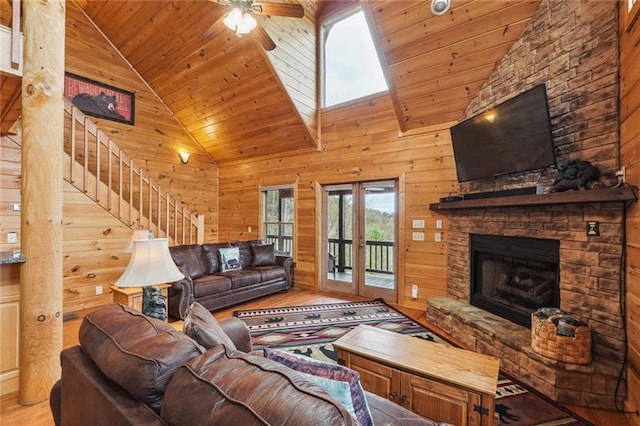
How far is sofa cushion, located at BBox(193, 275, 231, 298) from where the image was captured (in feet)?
13.2

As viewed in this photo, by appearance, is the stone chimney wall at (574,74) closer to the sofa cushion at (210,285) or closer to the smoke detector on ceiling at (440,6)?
the smoke detector on ceiling at (440,6)

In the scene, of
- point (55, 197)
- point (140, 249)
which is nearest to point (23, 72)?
point (55, 197)

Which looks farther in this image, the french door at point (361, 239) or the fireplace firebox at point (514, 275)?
the french door at point (361, 239)

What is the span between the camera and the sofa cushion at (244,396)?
672 mm

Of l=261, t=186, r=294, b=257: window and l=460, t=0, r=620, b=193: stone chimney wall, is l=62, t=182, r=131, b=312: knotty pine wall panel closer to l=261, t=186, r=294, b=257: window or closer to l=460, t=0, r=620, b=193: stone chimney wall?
l=261, t=186, r=294, b=257: window

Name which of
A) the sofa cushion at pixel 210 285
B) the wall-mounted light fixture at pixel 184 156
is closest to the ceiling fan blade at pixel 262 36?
the sofa cushion at pixel 210 285

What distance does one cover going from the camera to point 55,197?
2240 millimetres

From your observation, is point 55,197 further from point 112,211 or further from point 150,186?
→ point 150,186

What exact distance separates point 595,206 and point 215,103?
549cm

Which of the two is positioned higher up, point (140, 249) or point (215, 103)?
point (215, 103)

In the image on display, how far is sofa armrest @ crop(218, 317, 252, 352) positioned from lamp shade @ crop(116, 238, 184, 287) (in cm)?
45

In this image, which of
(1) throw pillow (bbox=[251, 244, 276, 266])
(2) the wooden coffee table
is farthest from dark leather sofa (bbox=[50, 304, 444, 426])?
(1) throw pillow (bbox=[251, 244, 276, 266])

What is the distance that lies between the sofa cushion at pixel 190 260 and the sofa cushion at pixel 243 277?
37 centimetres

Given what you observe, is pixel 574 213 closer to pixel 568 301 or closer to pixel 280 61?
pixel 568 301
